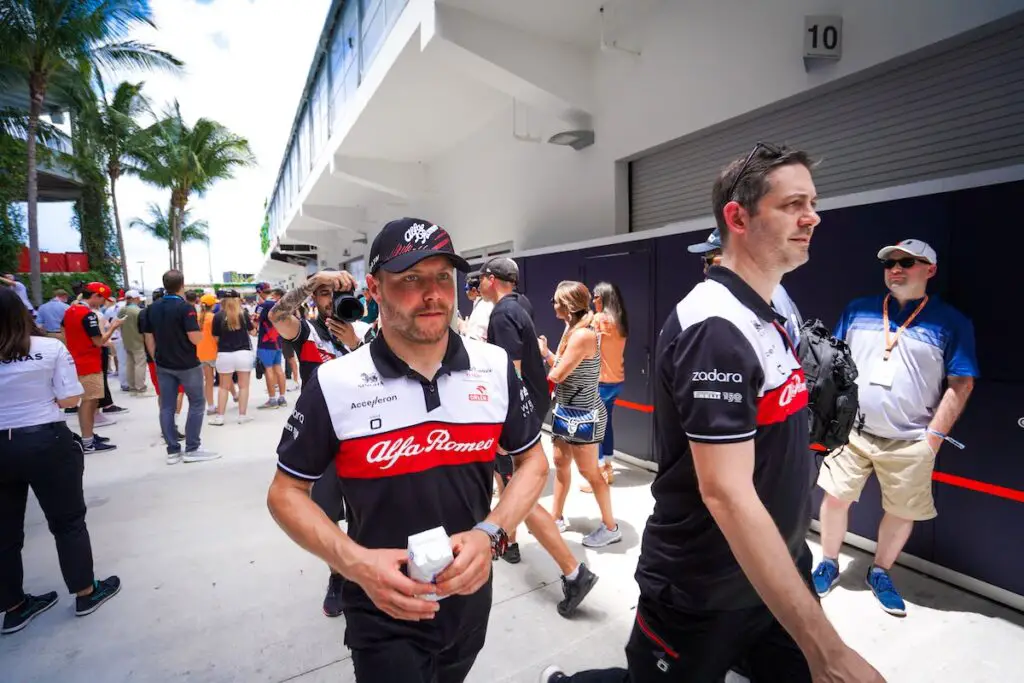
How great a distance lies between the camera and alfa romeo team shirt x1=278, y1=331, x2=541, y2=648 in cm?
132

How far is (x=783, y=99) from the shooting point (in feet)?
13.2

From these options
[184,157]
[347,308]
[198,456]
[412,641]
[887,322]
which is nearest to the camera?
[412,641]

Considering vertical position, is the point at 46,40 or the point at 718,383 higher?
the point at 46,40

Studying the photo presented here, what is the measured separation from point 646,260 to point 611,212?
1.22m

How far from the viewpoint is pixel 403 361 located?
1.43m

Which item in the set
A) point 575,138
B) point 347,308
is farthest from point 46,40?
point 347,308

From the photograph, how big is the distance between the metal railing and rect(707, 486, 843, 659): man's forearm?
22.0 ft

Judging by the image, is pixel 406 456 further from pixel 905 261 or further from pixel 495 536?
pixel 905 261

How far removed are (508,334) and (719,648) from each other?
2200 millimetres

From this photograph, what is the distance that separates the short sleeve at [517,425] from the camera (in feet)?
5.01

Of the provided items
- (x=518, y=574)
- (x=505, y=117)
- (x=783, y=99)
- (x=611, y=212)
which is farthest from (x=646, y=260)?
(x=505, y=117)

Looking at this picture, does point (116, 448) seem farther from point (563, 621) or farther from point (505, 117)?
point (505, 117)

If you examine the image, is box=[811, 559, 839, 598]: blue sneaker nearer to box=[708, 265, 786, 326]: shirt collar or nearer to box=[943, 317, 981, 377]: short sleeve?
box=[943, 317, 981, 377]: short sleeve

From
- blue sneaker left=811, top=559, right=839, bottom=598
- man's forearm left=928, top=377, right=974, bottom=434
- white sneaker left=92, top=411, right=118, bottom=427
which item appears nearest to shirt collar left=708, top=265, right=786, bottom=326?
A: man's forearm left=928, top=377, right=974, bottom=434
